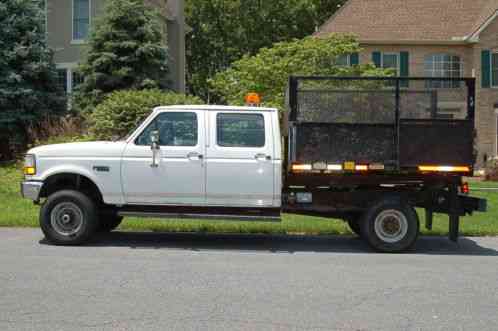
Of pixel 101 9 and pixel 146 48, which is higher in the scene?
pixel 101 9

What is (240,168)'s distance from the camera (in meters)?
10.7

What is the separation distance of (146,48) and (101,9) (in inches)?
177

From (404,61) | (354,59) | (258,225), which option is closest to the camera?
(258,225)

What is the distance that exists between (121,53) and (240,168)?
669 inches

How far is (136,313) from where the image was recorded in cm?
671

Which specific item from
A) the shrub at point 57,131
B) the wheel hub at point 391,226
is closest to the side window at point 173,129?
the wheel hub at point 391,226

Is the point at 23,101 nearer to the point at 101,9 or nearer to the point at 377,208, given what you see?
the point at 101,9

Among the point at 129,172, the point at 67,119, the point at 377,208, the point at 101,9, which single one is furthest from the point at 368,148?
the point at 101,9

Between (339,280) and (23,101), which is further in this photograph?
(23,101)

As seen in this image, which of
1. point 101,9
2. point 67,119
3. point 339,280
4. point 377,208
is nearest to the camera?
point 339,280

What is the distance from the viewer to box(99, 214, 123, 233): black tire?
12125 millimetres

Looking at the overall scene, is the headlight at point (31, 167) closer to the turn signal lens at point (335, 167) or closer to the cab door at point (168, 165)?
the cab door at point (168, 165)

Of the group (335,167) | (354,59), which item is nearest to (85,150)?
(335,167)

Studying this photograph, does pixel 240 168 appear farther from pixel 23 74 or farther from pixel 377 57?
pixel 377 57
